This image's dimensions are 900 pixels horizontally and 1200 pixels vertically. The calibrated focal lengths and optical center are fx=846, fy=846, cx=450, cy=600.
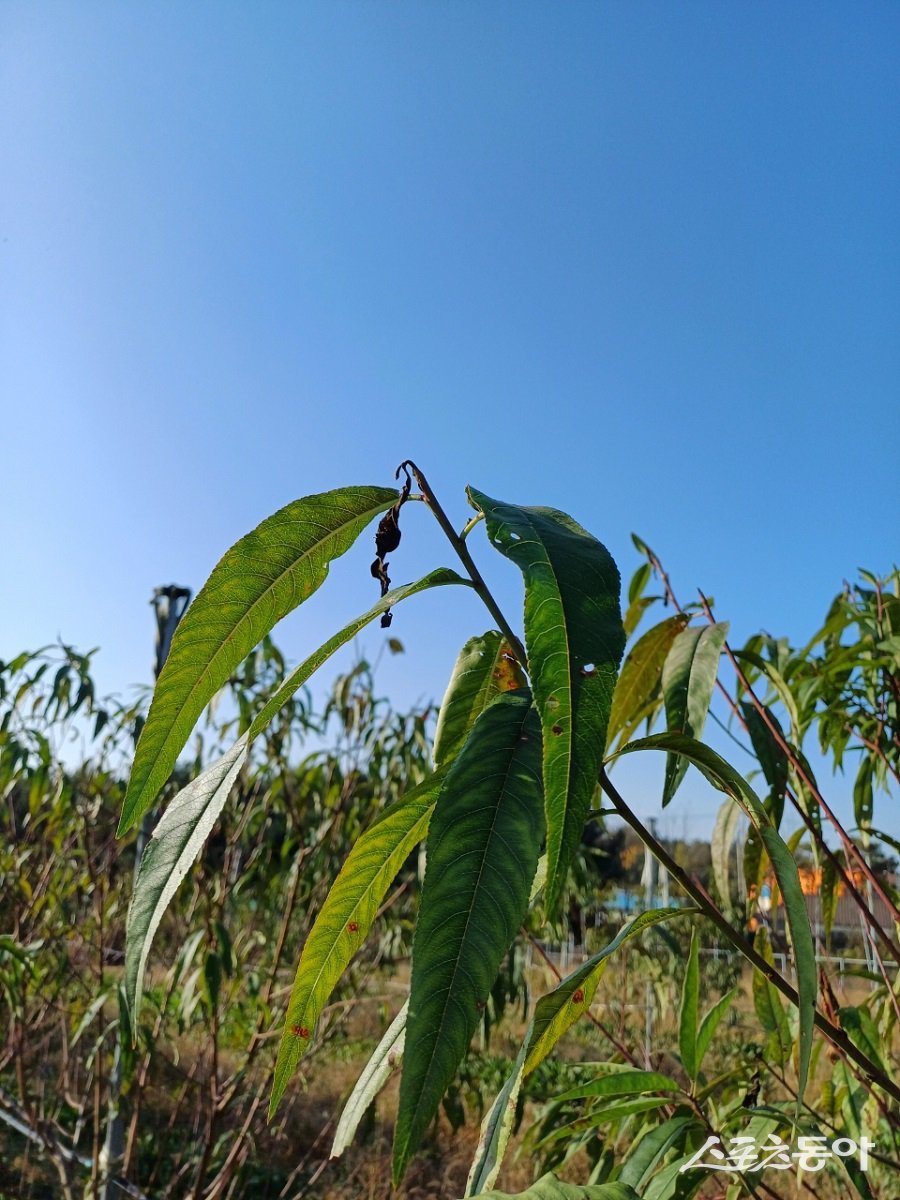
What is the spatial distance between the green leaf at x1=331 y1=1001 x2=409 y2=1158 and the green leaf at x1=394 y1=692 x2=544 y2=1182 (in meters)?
0.19

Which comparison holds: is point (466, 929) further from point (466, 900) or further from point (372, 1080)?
point (372, 1080)

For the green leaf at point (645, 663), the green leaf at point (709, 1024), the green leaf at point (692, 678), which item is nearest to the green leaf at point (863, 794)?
the green leaf at point (709, 1024)

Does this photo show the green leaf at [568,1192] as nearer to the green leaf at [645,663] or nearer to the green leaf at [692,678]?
the green leaf at [692,678]

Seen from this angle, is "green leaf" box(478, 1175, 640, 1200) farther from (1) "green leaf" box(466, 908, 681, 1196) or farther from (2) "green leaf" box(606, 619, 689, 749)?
(2) "green leaf" box(606, 619, 689, 749)

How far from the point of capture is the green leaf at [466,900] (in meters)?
0.31

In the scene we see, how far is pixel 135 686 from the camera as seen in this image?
226 cm

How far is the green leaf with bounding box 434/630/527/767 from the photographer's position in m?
0.52

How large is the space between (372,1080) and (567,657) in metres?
0.36

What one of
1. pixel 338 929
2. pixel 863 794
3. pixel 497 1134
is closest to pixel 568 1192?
pixel 497 1134

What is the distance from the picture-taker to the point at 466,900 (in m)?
0.34

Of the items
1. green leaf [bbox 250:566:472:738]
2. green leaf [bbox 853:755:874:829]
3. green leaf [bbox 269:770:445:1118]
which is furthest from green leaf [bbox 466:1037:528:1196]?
green leaf [bbox 853:755:874:829]

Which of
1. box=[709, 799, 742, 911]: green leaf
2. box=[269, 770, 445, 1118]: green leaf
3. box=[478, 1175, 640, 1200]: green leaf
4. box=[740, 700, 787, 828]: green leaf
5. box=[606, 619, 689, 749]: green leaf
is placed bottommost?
box=[478, 1175, 640, 1200]: green leaf

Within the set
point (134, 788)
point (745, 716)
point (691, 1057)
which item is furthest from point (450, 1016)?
point (691, 1057)

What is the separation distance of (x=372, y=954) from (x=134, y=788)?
2364mm
